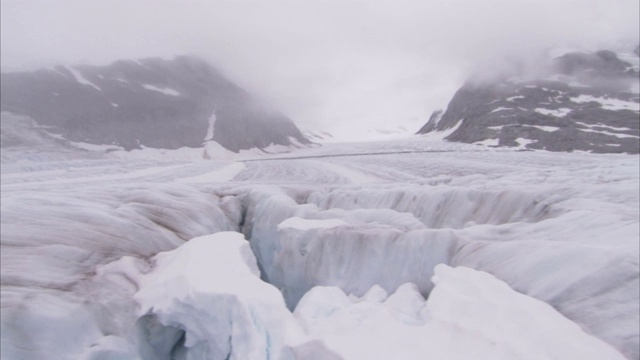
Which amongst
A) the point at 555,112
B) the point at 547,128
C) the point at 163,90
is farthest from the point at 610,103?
the point at 163,90

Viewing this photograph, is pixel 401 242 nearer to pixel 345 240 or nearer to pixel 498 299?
pixel 345 240

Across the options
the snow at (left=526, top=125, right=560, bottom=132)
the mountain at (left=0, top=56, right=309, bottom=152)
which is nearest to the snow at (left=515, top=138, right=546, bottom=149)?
the snow at (left=526, top=125, right=560, bottom=132)

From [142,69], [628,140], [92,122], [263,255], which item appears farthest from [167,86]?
[628,140]

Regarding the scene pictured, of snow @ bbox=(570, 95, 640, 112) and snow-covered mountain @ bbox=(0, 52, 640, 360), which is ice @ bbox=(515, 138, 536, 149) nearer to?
snow @ bbox=(570, 95, 640, 112)

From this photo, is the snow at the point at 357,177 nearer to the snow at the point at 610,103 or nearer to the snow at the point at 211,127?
the snow at the point at 211,127

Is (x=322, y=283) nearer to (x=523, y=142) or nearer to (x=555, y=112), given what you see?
(x=523, y=142)

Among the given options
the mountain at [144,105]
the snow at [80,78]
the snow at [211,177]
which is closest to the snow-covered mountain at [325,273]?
the snow at [211,177]
